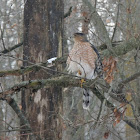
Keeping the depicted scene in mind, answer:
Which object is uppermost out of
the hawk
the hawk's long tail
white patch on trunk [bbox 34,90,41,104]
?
the hawk

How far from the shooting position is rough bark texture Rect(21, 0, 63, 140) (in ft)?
17.2

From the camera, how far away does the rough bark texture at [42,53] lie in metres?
5.24

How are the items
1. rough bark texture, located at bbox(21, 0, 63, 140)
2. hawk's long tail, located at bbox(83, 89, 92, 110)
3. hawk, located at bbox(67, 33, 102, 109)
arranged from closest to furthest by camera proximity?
rough bark texture, located at bbox(21, 0, 63, 140)
hawk, located at bbox(67, 33, 102, 109)
hawk's long tail, located at bbox(83, 89, 92, 110)

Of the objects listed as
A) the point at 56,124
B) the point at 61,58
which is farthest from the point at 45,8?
the point at 56,124

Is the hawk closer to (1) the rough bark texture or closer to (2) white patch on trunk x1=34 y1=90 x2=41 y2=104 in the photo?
(1) the rough bark texture

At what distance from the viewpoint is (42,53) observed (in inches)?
207

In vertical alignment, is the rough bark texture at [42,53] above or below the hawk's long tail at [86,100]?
above

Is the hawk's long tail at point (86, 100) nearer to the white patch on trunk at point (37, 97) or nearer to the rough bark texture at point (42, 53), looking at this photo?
the rough bark texture at point (42, 53)

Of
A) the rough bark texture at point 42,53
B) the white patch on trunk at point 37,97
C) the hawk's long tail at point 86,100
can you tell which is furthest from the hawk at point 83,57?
the white patch on trunk at point 37,97

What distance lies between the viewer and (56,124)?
17.4ft

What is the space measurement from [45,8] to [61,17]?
0.32m

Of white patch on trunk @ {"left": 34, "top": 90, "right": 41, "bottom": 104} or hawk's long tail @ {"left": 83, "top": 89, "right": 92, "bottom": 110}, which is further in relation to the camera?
hawk's long tail @ {"left": 83, "top": 89, "right": 92, "bottom": 110}

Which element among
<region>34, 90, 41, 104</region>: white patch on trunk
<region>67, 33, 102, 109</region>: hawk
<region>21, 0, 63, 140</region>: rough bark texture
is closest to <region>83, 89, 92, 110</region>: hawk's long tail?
<region>67, 33, 102, 109</region>: hawk

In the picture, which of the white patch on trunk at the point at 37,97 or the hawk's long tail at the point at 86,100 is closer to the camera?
the white patch on trunk at the point at 37,97
